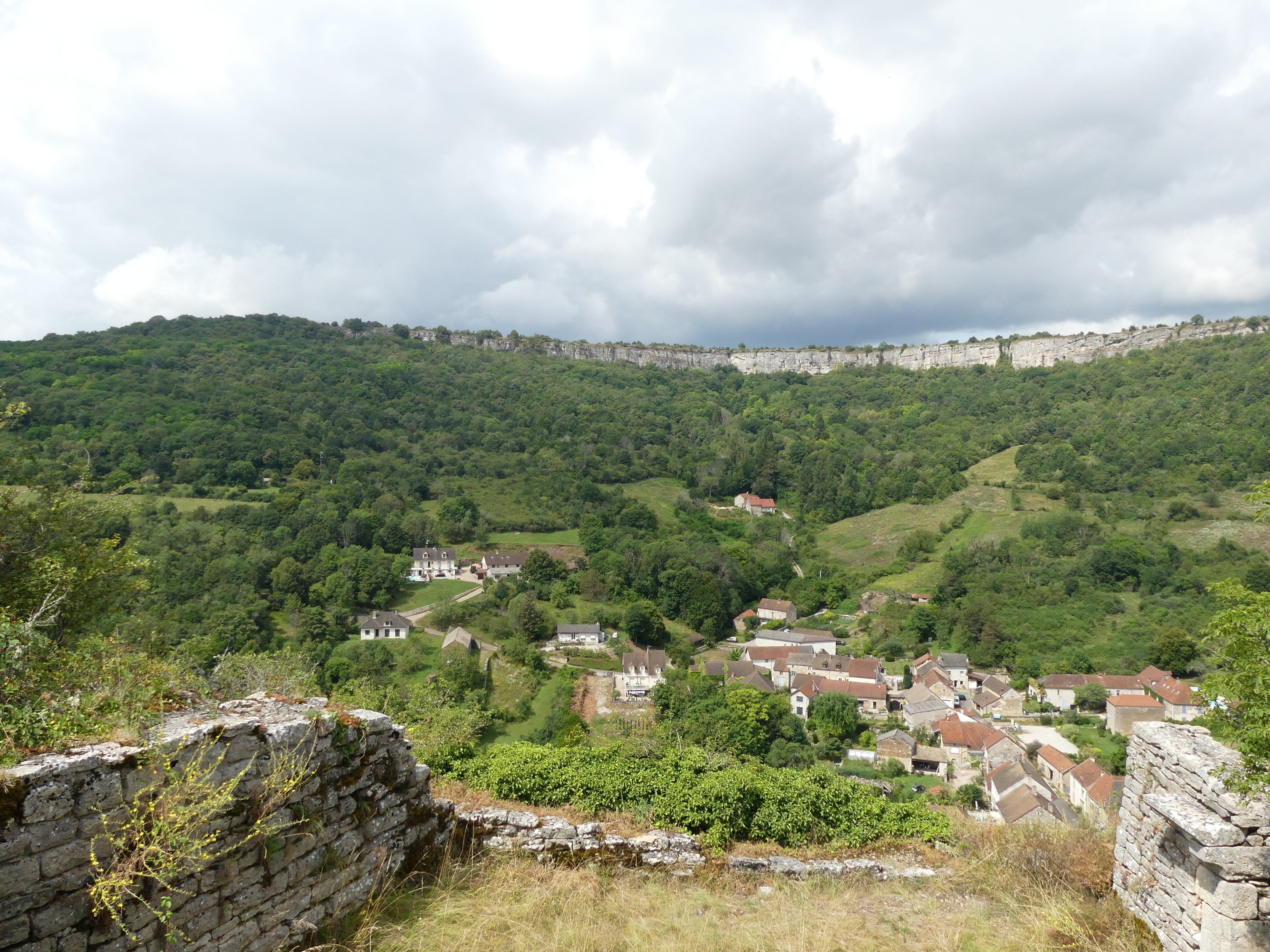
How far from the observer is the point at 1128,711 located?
33375 mm

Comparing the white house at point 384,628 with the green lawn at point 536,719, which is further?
the white house at point 384,628

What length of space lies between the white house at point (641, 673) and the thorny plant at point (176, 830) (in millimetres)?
36434

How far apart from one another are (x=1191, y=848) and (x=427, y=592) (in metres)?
52.1

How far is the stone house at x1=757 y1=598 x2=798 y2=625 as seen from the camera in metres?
57.9

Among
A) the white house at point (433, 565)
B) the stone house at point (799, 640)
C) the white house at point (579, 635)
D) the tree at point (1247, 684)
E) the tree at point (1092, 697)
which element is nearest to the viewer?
the tree at point (1247, 684)

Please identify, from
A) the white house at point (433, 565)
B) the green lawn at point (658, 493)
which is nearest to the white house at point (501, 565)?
the white house at point (433, 565)

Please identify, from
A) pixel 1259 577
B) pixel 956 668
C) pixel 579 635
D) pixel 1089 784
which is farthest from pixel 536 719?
pixel 1259 577

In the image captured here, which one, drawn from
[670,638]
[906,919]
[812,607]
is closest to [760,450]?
[812,607]

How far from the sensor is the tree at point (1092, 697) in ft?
123

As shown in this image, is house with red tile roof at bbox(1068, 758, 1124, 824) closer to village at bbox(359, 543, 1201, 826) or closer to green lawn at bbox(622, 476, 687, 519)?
village at bbox(359, 543, 1201, 826)

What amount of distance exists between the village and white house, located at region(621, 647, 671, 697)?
8 cm

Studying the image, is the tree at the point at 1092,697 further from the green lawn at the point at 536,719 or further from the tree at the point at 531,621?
the tree at the point at 531,621

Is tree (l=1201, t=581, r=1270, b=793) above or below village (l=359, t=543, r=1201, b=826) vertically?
above

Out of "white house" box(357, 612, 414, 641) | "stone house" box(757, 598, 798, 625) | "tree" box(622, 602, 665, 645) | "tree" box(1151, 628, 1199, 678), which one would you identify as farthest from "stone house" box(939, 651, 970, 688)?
"white house" box(357, 612, 414, 641)
